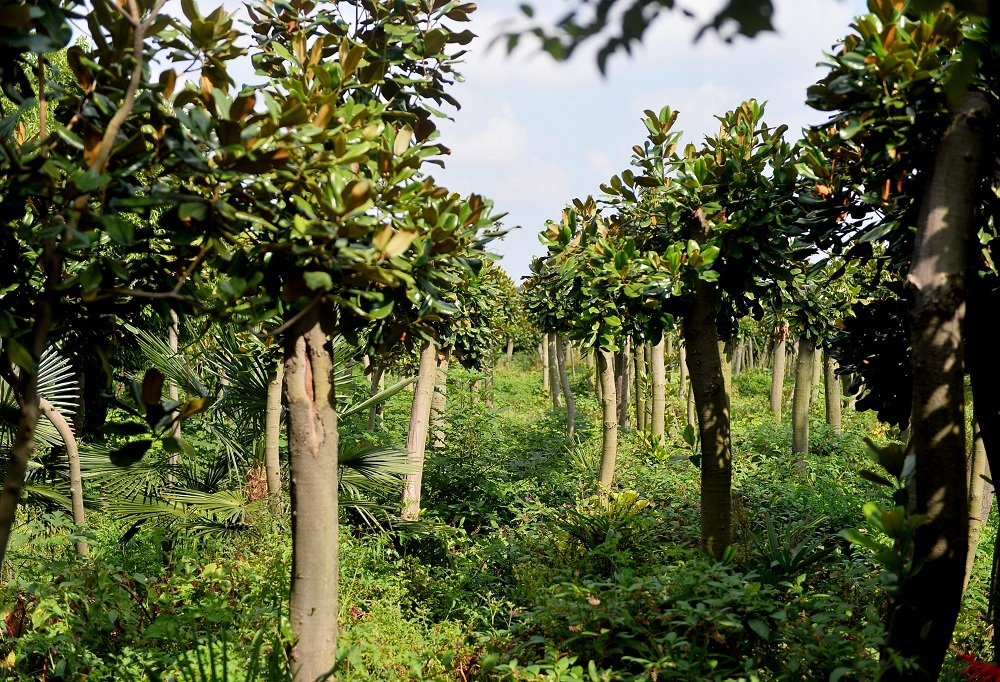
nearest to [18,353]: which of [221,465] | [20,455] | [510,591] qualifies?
[20,455]

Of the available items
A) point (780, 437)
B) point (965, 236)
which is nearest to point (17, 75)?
point (965, 236)

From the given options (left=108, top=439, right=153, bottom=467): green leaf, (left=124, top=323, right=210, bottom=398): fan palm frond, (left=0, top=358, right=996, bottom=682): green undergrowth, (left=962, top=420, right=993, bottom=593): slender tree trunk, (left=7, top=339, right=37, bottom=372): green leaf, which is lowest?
(left=0, top=358, right=996, bottom=682): green undergrowth

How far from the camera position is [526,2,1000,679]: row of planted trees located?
2.87 metres

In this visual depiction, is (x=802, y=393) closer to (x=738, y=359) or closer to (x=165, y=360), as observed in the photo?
(x=165, y=360)

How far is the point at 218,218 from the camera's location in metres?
2.57

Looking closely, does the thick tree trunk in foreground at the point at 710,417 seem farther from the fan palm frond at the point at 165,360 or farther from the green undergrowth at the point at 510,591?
the fan palm frond at the point at 165,360

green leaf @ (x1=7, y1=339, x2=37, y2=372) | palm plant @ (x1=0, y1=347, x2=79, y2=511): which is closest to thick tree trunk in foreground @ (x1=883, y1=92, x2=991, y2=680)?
green leaf @ (x1=7, y1=339, x2=37, y2=372)

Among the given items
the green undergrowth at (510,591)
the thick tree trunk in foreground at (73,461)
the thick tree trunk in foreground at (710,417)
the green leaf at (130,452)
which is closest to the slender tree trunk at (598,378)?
the green undergrowth at (510,591)

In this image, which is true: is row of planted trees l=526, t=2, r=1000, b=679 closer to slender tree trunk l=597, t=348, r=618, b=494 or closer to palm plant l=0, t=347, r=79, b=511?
slender tree trunk l=597, t=348, r=618, b=494

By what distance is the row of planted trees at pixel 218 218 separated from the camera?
222 cm

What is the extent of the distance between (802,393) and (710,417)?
5733mm

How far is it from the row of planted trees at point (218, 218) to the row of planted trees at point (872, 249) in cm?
182

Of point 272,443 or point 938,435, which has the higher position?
point 938,435

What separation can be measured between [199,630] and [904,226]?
186 inches
